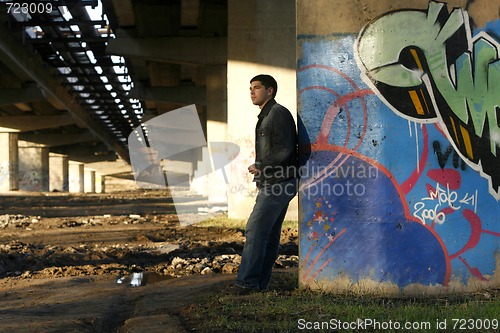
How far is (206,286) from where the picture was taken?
761 centimetres

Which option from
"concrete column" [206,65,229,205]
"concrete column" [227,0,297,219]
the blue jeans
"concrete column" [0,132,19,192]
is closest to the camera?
the blue jeans

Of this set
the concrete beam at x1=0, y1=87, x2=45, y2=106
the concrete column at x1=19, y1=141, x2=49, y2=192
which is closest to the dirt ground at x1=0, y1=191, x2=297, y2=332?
the concrete beam at x1=0, y1=87, x2=45, y2=106

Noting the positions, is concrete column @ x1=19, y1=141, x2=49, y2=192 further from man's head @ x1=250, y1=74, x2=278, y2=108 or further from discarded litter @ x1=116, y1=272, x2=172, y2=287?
man's head @ x1=250, y1=74, x2=278, y2=108

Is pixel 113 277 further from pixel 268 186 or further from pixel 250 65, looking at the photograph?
pixel 250 65

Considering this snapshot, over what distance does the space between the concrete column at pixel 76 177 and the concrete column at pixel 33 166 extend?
83.0 ft

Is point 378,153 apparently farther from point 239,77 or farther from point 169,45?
point 169,45

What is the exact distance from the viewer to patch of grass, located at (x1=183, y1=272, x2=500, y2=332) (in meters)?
5.27

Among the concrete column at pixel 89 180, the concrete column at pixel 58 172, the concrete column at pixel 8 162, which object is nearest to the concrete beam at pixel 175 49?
the concrete column at pixel 8 162

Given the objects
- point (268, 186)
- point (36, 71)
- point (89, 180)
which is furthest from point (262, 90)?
point (89, 180)

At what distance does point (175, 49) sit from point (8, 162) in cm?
3112

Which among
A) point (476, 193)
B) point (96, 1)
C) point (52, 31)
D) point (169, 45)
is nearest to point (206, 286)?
point (476, 193)

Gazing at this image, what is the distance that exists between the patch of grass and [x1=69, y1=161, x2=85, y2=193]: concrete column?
9388cm

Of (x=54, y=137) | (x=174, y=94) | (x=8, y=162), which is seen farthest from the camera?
(x=54, y=137)

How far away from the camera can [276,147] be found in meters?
6.82
